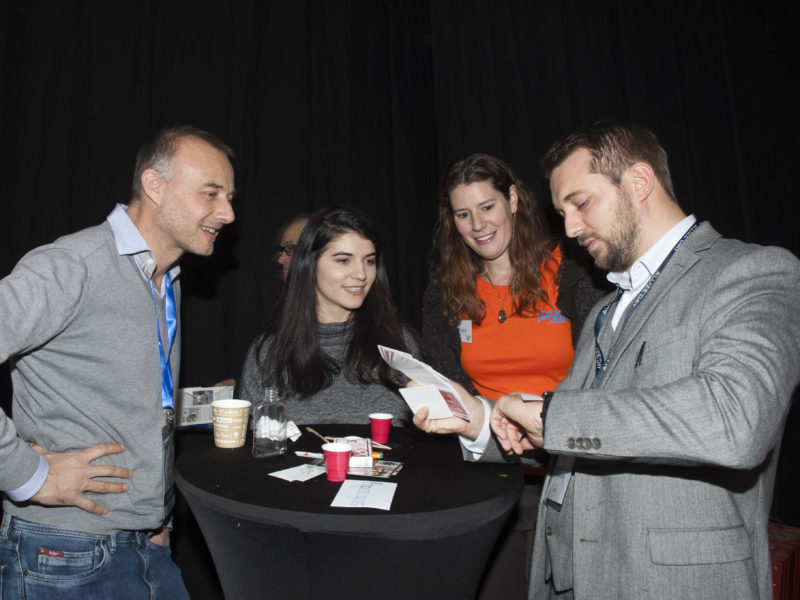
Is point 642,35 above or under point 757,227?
above

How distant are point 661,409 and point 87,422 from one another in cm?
149

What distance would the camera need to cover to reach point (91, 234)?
5.21ft

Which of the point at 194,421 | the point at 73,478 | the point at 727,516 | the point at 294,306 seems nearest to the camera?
the point at 727,516

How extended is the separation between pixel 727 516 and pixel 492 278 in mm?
1563

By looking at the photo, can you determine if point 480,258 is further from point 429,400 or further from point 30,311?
point 30,311

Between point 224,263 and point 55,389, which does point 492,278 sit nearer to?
point 224,263

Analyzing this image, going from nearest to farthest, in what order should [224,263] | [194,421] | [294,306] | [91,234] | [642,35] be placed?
[91,234] < [194,421] < [294,306] < [224,263] < [642,35]

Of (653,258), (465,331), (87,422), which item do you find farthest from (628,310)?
(87,422)

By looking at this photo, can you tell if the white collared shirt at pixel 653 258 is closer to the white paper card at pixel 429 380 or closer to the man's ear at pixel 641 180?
the man's ear at pixel 641 180

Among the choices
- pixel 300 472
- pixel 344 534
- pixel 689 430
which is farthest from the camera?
pixel 300 472

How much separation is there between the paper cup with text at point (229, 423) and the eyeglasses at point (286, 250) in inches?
51.3

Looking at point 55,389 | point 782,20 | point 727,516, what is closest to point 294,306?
point 55,389

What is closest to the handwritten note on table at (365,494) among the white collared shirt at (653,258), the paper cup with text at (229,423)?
the paper cup with text at (229,423)

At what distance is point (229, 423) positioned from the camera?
5.82ft
